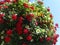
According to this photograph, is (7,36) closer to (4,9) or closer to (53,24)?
(4,9)

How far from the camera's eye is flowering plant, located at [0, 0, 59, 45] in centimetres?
835

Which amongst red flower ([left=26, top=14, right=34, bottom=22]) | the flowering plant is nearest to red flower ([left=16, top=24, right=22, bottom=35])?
the flowering plant

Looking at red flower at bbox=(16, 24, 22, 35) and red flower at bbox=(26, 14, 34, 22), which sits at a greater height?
red flower at bbox=(26, 14, 34, 22)

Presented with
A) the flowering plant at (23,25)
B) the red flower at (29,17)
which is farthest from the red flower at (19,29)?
the red flower at (29,17)

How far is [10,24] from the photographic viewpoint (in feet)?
27.6

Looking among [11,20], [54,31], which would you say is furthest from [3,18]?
[54,31]

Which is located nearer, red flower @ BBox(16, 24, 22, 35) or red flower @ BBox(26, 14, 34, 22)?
red flower @ BBox(16, 24, 22, 35)

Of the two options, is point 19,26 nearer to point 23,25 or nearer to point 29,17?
point 23,25

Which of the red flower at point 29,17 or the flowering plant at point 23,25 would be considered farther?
the red flower at point 29,17

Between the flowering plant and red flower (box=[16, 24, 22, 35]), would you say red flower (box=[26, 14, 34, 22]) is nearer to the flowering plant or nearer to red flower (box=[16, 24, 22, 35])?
the flowering plant

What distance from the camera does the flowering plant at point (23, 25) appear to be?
8.35 m

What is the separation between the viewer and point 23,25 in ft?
28.0

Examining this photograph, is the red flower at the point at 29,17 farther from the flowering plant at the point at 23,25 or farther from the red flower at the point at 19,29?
the red flower at the point at 19,29

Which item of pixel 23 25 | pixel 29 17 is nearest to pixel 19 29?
pixel 23 25
